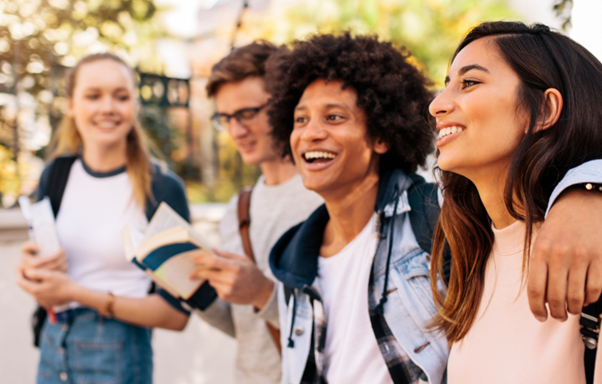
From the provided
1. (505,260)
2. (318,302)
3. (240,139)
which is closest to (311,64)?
(240,139)

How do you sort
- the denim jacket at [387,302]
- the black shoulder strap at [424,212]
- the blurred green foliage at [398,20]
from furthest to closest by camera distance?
the blurred green foliage at [398,20]
the black shoulder strap at [424,212]
the denim jacket at [387,302]

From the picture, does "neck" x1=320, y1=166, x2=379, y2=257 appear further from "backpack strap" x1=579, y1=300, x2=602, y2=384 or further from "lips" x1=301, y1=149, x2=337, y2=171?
"backpack strap" x1=579, y1=300, x2=602, y2=384

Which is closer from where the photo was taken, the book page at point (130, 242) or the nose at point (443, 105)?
the nose at point (443, 105)

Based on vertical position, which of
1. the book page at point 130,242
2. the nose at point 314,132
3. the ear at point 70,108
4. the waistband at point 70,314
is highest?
the ear at point 70,108

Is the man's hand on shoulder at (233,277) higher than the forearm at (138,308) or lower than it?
higher

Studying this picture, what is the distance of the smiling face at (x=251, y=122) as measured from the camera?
2617 millimetres

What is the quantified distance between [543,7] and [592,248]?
1133cm

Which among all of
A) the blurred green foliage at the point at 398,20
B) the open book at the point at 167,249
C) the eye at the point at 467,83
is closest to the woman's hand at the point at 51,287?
the open book at the point at 167,249

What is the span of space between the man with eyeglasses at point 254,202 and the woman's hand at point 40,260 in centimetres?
76

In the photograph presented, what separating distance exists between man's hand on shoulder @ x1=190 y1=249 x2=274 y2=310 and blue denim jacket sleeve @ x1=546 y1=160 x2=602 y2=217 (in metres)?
1.39

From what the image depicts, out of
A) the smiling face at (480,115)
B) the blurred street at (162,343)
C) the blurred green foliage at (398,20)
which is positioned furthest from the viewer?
the blurred green foliage at (398,20)

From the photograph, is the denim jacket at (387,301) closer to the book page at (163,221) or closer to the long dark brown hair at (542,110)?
the long dark brown hair at (542,110)

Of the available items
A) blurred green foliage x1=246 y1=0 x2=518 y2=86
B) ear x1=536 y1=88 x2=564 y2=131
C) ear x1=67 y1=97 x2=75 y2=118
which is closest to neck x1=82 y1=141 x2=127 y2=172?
ear x1=67 y1=97 x2=75 y2=118

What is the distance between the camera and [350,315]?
1.81m
